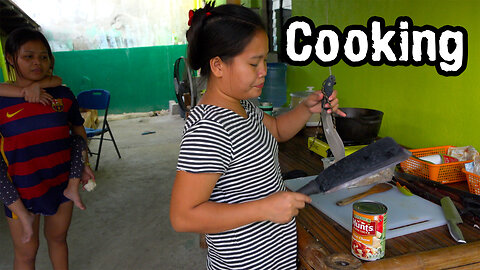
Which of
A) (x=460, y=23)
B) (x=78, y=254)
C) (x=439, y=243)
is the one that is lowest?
(x=78, y=254)

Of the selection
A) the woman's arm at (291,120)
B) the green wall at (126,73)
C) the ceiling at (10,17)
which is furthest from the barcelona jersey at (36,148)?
the green wall at (126,73)

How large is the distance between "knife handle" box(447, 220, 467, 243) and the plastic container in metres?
2.55

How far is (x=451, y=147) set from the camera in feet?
4.67

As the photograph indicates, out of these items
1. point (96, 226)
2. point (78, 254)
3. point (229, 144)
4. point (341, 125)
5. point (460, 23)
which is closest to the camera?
point (229, 144)

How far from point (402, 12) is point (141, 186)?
10.9ft

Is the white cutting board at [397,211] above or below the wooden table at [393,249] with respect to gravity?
above

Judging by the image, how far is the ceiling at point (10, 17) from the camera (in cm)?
685

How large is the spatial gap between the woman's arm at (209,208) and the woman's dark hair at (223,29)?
1.07 feet

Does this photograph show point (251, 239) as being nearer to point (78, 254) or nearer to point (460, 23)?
point (460, 23)

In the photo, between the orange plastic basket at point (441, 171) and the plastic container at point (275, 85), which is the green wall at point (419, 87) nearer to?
the orange plastic basket at point (441, 171)

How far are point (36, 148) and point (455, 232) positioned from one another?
5.82 ft

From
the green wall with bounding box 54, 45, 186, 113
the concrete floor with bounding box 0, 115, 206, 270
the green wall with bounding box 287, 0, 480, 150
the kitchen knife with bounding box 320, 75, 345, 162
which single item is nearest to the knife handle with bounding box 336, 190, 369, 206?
the kitchen knife with bounding box 320, 75, 345, 162

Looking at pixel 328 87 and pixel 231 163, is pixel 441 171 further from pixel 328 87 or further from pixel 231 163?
pixel 231 163

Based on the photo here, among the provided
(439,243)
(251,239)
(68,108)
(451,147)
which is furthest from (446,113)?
(68,108)
